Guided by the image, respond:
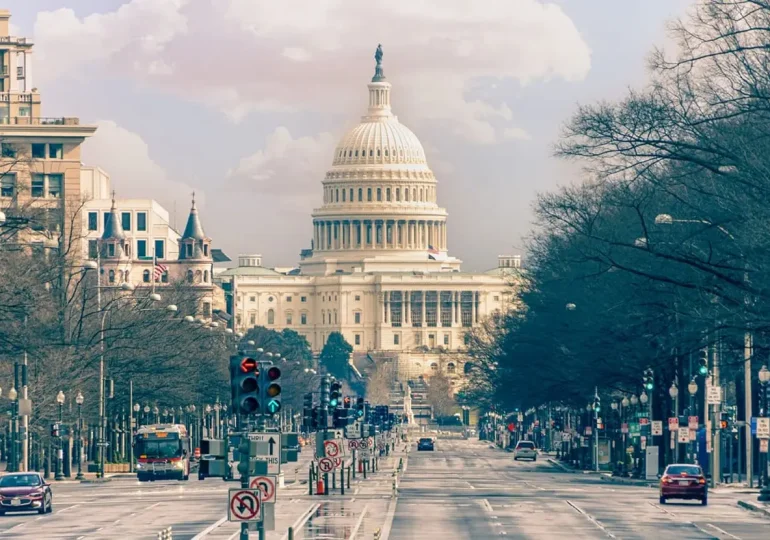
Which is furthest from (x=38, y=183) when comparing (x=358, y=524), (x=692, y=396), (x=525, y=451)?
(x=358, y=524)

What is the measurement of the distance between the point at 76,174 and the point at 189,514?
106718 mm

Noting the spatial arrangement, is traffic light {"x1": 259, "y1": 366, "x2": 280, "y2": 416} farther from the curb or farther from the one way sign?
the curb

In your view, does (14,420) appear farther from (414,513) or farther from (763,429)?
(763,429)

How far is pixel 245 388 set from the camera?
1346 inches

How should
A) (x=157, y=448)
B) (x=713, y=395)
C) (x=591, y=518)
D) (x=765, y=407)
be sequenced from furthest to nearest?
(x=157, y=448) < (x=713, y=395) < (x=765, y=407) < (x=591, y=518)

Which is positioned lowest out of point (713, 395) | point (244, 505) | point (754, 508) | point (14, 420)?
point (754, 508)

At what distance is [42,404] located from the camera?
281 feet

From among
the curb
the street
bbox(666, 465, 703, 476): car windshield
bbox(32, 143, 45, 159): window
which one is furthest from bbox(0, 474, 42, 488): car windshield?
bbox(32, 143, 45, 159): window

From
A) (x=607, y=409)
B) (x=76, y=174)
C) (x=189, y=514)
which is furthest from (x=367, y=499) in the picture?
(x=76, y=174)

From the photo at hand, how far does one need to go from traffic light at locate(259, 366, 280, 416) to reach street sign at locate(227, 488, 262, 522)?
1.32 metres

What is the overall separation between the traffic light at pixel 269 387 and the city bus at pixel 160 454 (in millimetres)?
54030

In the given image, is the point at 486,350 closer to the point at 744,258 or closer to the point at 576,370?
the point at 576,370

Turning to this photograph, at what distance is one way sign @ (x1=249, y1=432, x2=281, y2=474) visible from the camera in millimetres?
37156

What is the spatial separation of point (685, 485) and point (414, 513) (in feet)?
35.6
